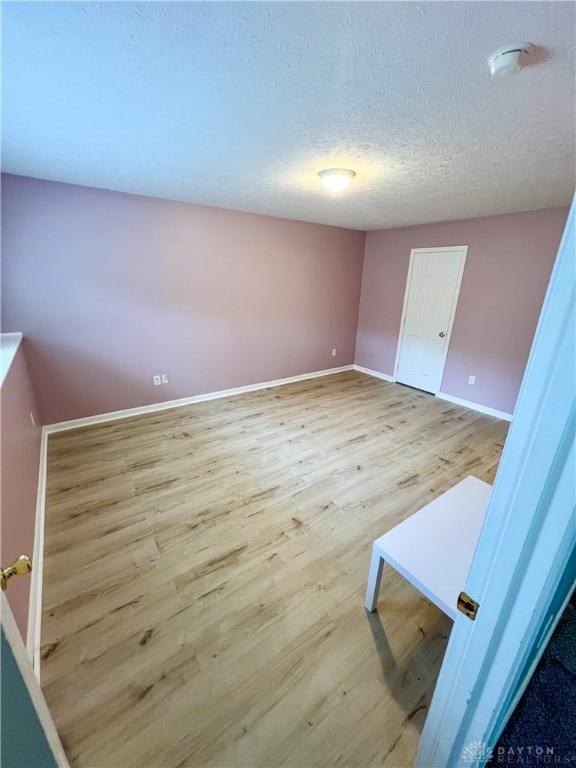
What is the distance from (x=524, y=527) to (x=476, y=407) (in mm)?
4130

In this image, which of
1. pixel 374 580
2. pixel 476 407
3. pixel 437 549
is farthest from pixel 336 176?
pixel 476 407

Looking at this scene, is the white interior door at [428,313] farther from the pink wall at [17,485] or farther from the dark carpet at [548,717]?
the pink wall at [17,485]

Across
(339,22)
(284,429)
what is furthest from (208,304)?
(339,22)

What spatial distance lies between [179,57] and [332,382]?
4.17 m

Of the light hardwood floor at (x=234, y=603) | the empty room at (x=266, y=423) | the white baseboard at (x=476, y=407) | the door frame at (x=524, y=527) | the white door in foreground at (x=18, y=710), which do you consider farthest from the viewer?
the white baseboard at (x=476, y=407)

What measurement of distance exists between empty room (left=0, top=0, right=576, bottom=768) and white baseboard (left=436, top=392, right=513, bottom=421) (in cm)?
4

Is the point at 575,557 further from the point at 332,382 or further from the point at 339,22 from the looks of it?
the point at 332,382

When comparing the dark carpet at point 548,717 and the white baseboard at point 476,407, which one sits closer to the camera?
the dark carpet at point 548,717

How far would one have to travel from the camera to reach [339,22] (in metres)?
0.98

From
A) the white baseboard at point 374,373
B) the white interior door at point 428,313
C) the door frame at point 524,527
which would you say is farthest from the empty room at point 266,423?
the white baseboard at point 374,373

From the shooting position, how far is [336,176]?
2.22m

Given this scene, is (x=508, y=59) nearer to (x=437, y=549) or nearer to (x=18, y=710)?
(x=437, y=549)

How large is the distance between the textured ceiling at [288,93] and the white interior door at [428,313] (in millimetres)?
1620

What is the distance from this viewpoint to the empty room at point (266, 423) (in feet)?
2.66
